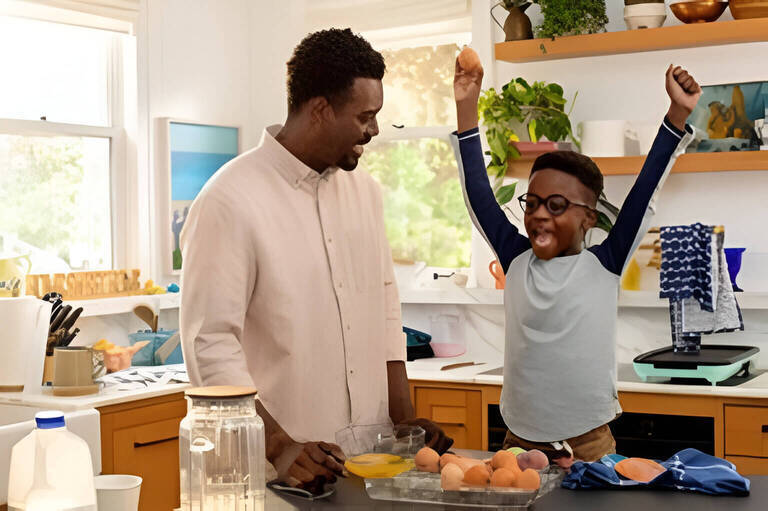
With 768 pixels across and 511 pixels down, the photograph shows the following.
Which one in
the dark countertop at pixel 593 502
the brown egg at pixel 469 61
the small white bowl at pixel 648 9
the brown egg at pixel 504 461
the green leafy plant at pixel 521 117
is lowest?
the dark countertop at pixel 593 502

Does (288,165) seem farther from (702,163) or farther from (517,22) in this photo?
(517,22)

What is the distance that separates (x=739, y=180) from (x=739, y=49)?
53 cm

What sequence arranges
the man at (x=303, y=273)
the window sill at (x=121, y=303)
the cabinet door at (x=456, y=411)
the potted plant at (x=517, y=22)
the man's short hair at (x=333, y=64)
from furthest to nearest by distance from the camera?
the potted plant at (x=517, y=22) → the window sill at (x=121, y=303) → the cabinet door at (x=456, y=411) → the man's short hair at (x=333, y=64) → the man at (x=303, y=273)

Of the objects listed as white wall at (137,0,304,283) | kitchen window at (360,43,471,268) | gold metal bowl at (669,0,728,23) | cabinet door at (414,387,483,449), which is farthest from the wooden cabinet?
gold metal bowl at (669,0,728,23)

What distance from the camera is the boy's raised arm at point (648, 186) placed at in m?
2.20

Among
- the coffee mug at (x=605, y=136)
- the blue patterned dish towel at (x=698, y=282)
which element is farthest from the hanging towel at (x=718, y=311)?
the coffee mug at (x=605, y=136)

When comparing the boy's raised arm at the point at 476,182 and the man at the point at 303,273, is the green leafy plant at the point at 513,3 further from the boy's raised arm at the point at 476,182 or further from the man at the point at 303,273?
the man at the point at 303,273

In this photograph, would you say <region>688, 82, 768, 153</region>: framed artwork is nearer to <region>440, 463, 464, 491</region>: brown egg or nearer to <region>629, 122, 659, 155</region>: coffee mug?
<region>629, 122, 659, 155</region>: coffee mug

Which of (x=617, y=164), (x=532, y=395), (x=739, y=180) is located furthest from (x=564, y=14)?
(x=532, y=395)

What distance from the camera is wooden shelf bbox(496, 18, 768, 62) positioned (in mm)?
3893

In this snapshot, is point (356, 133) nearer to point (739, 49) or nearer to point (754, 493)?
point (754, 493)

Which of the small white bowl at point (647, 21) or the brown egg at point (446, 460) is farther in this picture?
the small white bowl at point (647, 21)

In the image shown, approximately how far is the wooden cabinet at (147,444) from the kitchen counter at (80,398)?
29 millimetres

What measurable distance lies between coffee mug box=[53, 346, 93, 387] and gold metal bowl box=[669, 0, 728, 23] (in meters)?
2.61
